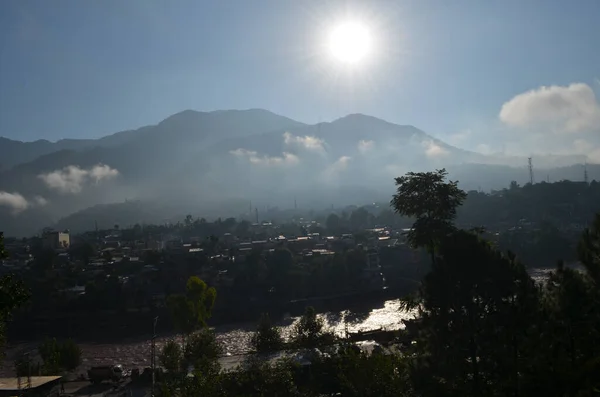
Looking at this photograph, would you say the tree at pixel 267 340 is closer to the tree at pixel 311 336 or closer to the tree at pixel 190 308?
the tree at pixel 311 336

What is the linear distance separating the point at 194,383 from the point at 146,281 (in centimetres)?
2959

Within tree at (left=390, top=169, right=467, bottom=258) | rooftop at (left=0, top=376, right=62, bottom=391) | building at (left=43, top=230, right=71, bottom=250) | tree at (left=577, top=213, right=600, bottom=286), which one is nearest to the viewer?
tree at (left=390, top=169, right=467, bottom=258)

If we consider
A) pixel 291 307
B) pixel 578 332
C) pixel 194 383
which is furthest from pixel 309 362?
pixel 291 307

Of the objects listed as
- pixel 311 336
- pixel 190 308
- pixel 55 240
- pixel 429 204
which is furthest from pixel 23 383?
pixel 55 240

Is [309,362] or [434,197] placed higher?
[434,197]

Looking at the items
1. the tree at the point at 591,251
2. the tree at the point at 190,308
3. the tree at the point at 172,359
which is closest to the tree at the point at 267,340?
the tree at the point at 172,359

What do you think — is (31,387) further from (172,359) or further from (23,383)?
(172,359)

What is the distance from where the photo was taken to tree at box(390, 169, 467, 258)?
25.8ft

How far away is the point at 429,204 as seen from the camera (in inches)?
311

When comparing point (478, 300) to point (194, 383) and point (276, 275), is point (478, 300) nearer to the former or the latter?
point (194, 383)

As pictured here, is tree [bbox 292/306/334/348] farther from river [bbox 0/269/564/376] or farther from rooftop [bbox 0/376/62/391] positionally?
river [bbox 0/269/564/376]

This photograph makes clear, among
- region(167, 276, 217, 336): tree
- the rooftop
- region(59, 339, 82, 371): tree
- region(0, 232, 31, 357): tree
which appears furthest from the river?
region(0, 232, 31, 357): tree

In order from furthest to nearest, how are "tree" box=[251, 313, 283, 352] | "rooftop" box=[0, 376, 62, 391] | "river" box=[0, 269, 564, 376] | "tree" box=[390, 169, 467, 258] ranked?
"river" box=[0, 269, 564, 376]
"tree" box=[251, 313, 283, 352]
"rooftop" box=[0, 376, 62, 391]
"tree" box=[390, 169, 467, 258]

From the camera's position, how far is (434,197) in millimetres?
7879
